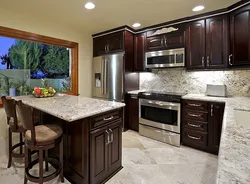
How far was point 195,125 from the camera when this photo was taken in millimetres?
2791

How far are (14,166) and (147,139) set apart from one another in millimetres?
2417

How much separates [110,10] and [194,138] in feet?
9.42

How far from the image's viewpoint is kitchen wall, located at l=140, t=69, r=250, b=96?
2854 mm

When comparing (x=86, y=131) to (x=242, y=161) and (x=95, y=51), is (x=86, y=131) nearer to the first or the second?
(x=242, y=161)

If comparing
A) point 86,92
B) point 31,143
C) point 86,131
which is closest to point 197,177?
point 86,131

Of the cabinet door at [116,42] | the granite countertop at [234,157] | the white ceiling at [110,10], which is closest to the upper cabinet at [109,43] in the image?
the cabinet door at [116,42]

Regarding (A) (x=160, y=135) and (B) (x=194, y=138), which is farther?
(A) (x=160, y=135)

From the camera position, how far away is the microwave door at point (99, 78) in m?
3.94

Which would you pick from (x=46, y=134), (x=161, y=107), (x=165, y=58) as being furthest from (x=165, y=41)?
(x=46, y=134)

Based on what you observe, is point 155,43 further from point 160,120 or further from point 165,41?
point 160,120

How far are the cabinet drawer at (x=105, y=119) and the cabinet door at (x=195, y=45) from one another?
1.97 m

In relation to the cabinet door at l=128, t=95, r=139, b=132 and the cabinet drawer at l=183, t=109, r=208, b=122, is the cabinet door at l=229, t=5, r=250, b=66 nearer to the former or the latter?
the cabinet drawer at l=183, t=109, r=208, b=122

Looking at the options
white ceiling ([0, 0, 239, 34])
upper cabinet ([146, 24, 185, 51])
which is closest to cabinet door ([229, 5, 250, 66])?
white ceiling ([0, 0, 239, 34])

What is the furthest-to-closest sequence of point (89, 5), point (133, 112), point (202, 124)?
point (133, 112) → point (202, 124) → point (89, 5)
